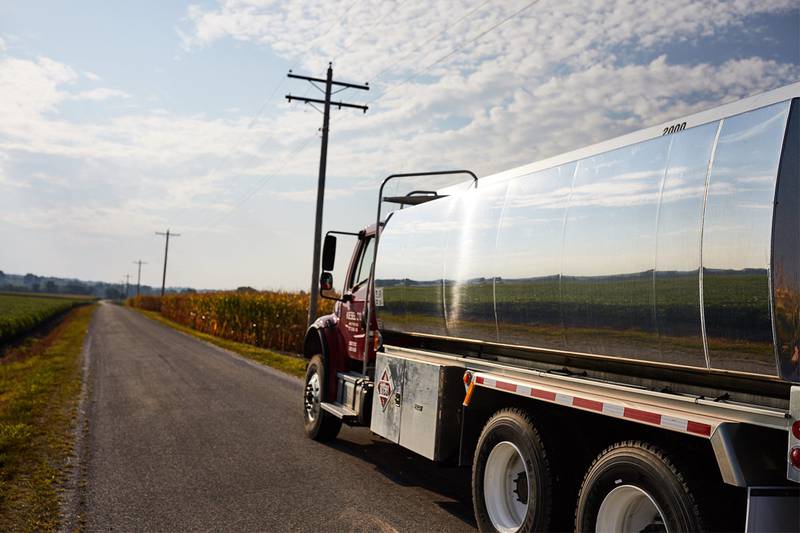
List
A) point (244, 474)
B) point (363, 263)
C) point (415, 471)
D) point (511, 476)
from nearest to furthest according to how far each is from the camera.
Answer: point (511, 476), point (244, 474), point (415, 471), point (363, 263)

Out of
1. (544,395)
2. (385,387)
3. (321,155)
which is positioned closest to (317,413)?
(385,387)

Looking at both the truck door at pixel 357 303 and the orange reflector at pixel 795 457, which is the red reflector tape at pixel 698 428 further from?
the truck door at pixel 357 303

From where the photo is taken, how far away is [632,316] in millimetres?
4316

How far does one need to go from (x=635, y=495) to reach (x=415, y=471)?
434 centimetres

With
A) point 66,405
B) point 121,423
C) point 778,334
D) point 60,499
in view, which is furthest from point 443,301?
point 66,405

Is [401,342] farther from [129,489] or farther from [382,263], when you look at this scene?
[129,489]

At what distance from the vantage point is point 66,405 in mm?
12367

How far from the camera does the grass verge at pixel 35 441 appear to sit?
247 inches

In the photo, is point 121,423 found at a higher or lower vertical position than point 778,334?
lower

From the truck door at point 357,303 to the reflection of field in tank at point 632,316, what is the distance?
2463 millimetres

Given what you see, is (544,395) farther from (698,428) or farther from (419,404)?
(419,404)

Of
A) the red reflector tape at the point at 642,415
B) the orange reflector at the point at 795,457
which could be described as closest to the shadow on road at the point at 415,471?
the red reflector tape at the point at 642,415

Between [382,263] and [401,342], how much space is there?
0.89 meters

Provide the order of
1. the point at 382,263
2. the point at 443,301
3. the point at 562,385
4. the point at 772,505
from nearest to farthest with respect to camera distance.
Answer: the point at 772,505 → the point at 562,385 → the point at 443,301 → the point at 382,263
